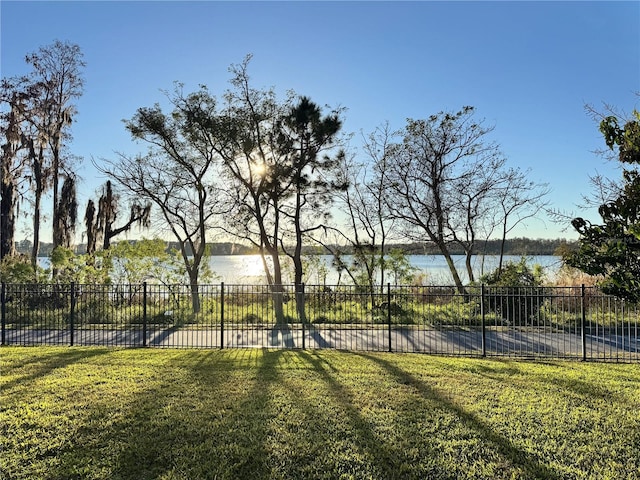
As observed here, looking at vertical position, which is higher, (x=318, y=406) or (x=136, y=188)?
(x=136, y=188)

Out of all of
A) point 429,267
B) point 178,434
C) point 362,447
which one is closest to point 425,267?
point 429,267

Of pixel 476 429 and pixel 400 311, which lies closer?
pixel 476 429

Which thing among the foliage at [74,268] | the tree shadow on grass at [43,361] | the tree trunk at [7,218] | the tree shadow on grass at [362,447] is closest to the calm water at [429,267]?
the foliage at [74,268]

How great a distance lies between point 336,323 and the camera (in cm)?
1266

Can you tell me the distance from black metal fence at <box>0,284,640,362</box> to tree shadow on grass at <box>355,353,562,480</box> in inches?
105

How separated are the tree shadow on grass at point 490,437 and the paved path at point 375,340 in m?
2.77

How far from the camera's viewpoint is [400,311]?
1335 cm

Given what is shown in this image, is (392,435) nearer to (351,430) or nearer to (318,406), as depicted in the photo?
(351,430)

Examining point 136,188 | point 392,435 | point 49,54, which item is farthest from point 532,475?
point 49,54

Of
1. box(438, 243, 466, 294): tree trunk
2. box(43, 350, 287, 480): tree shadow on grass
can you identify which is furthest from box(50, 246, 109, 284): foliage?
box(438, 243, 466, 294): tree trunk

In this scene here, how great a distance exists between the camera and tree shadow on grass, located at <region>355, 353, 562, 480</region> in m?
3.63

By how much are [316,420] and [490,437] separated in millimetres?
1909

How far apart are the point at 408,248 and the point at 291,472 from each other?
1327cm

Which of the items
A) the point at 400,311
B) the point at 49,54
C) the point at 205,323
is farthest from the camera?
the point at 49,54
